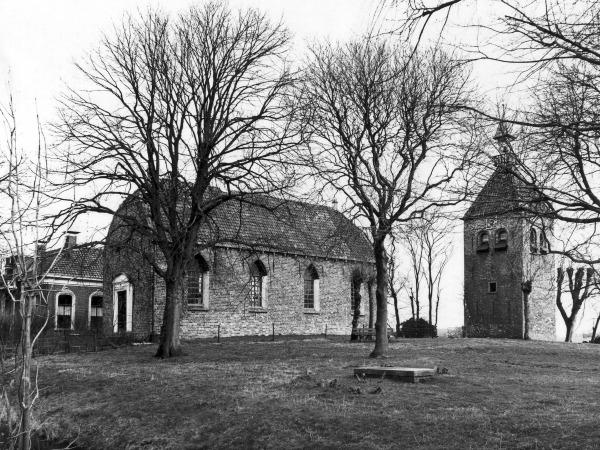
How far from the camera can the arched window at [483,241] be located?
4625 centimetres

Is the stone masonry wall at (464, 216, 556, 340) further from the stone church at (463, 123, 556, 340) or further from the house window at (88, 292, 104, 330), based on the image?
the house window at (88, 292, 104, 330)

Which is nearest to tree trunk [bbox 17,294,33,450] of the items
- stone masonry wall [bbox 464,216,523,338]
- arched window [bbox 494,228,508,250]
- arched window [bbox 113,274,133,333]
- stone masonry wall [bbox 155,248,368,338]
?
stone masonry wall [bbox 155,248,368,338]

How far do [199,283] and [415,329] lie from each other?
1613 centimetres

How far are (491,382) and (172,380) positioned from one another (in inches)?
318

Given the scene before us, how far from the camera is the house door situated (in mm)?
33438

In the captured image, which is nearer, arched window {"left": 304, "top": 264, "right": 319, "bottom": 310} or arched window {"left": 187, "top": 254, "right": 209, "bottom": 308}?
arched window {"left": 187, "top": 254, "right": 209, "bottom": 308}

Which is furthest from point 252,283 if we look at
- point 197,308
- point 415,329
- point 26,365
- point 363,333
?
point 26,365

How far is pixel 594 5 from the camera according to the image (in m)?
6.71

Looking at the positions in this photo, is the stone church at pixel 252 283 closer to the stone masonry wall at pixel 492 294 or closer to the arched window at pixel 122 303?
the arched window at pixel 122 303

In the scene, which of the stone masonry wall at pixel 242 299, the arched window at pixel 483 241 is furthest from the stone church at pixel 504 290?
the stone masonry wall at pixel 242 299

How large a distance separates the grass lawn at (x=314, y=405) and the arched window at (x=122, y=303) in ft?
38.8

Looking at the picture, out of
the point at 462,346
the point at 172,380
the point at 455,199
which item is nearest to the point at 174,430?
the point at 172,380

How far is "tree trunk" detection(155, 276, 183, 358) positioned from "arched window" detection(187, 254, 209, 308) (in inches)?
365

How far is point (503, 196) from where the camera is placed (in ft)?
32.2
